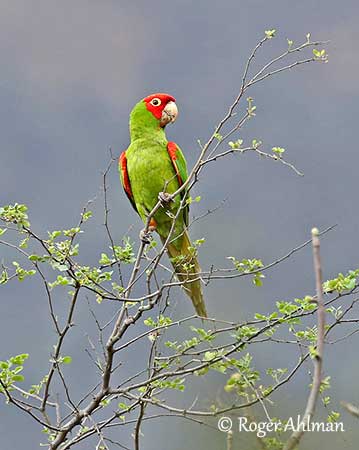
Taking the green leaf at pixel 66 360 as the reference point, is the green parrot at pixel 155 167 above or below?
above

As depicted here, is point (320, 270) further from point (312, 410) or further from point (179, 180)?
point (179, 180)

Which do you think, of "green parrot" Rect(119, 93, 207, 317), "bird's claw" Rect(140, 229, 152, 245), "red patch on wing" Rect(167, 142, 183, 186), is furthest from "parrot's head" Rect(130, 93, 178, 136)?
"bird's claw" Rect(140, 229, 152, 245)

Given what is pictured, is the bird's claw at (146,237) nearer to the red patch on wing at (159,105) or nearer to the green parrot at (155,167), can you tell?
the green parrot at (155,167)

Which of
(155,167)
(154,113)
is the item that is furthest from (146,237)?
(154,113)

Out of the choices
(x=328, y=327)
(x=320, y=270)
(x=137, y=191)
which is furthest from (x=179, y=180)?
(x=320, y=270)

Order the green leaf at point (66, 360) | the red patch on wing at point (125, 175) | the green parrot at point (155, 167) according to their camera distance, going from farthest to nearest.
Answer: the red patch on wing at point (125, 175) → the green parrot at point (155, 167) → the green leaf at point (66, 360)

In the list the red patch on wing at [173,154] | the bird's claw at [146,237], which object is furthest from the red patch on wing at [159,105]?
the bird's claw at [146,237]

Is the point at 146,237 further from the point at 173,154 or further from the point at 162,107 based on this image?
the point at 162,107

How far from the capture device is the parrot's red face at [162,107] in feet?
10.6

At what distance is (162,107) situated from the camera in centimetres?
325

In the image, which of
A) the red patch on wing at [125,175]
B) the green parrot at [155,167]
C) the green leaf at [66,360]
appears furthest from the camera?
the red patch on wing at [125,175]

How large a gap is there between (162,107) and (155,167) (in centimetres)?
33

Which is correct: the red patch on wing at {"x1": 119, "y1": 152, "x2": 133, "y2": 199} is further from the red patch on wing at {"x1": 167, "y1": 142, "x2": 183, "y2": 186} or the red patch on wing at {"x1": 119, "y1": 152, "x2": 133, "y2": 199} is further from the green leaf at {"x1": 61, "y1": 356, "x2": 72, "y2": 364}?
the green leaf at {"x1": 61, "y1": 356, "x2": 72, "y2": 364}

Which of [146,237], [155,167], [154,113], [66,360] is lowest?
[66,360]
